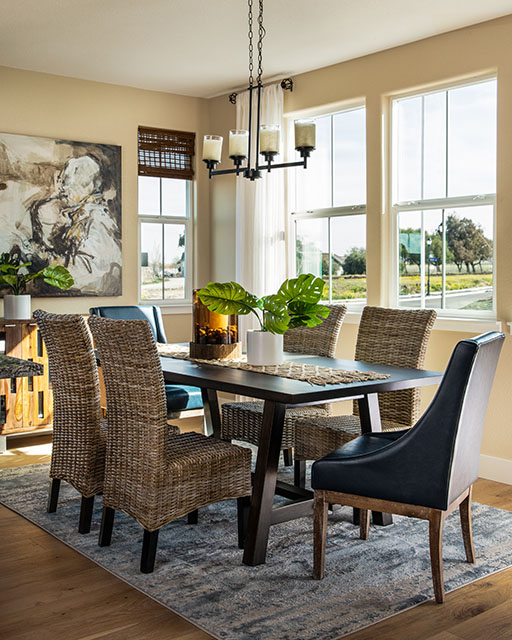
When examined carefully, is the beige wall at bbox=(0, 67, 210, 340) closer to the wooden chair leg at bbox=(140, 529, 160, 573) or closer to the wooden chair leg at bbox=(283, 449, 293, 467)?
the wooden chair leg at bbox=(283, 449, 293, 467)

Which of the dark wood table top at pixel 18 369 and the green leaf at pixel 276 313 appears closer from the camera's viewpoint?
the dark wood table top at pixel 18 369

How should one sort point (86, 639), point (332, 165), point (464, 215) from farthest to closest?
point (332, 165)
point (464, 215)
point (86, 639)

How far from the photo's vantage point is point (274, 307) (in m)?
3.46

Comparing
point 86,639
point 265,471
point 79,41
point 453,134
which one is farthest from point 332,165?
point 86,639

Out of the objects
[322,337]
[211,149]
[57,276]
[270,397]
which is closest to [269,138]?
[211,149]

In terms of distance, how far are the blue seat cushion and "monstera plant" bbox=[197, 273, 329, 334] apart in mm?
1011

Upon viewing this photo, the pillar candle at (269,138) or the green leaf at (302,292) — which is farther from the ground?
the pillar candle at (269,138)

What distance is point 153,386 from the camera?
2.95 meters

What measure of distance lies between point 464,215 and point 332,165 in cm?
126

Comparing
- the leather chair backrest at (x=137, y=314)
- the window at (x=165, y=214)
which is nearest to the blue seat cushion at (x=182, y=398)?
the leather chair backrest at (x=137, y=314)

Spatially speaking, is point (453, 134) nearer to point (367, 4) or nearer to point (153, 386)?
point (367, 4)

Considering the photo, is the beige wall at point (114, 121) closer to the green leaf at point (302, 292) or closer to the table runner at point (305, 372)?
the table runner at point (305, 372)

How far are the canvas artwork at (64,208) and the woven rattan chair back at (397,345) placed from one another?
2.57m

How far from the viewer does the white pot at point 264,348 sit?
357cm
